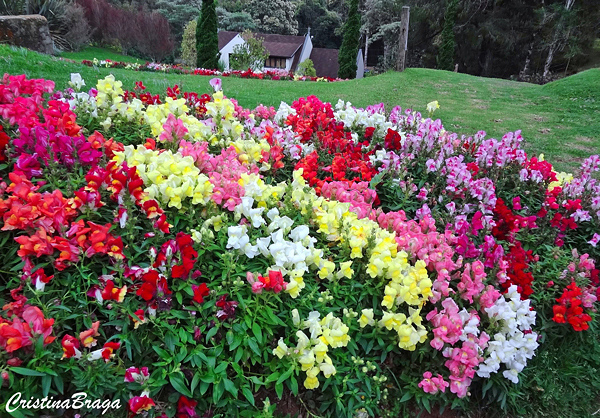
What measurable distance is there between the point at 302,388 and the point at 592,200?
3381 millimetres

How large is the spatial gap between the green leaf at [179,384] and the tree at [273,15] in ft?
160

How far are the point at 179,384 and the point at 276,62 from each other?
4448cm

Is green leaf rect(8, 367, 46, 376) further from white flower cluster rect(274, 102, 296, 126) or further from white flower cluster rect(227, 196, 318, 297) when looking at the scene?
white flower cluster rect(274, 102, 296, 126)

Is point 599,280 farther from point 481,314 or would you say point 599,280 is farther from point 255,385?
point 255,385

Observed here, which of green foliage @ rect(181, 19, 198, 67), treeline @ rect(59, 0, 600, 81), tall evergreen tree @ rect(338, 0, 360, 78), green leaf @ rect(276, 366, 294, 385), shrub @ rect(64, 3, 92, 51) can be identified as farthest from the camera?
green foliage @ rect(181, 19, 198, 67)

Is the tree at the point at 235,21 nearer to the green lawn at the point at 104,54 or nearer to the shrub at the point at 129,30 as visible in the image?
the shrub at the point at 129,30

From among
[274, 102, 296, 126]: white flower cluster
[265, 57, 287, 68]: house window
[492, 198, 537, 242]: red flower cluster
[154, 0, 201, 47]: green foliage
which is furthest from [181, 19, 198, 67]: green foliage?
[492, 198, 537, 242]: red flower cluster

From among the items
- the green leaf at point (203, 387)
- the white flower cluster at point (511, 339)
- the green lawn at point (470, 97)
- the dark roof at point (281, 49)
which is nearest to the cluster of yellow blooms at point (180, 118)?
the green leaf at point (203, 387)

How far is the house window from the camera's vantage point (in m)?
42.6

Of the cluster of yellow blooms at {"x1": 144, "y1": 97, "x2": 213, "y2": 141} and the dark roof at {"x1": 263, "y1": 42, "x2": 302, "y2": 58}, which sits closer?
the cluster of yellow blooms at {"x1": 144, "y1": 97, "x2": 213, "y2": 141}

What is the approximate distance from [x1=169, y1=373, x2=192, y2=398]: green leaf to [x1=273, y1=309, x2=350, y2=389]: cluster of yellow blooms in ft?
1.52

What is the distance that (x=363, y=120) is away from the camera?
477 cm

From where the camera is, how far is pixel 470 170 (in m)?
4.05

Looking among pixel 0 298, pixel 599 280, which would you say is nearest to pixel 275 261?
pixel 0 298
